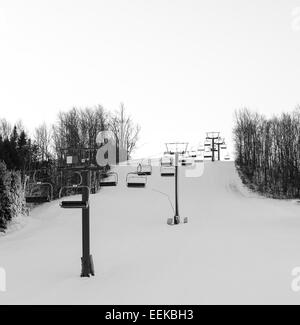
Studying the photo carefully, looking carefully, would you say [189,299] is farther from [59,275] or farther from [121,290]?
[59,275]

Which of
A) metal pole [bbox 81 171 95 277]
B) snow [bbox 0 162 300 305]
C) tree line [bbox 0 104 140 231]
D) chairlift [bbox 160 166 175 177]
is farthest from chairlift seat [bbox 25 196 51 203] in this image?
tree line [bbox 0 104 140 231]

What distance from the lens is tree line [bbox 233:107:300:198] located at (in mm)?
41312

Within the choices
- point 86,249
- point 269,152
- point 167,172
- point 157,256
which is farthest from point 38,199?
point 269,152

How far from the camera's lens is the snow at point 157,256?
8.70 m

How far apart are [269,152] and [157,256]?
36.5 m

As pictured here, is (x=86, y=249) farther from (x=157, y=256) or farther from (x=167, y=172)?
(x=167, y=172)

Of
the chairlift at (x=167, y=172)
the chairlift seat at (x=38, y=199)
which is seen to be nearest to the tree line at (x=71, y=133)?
the chairlift at (x=167, y=172)

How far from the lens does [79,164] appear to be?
11.3 metres

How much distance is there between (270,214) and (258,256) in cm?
1741

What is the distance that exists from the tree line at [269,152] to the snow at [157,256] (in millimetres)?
7843

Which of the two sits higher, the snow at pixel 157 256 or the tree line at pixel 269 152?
the tree line at pixel 269 152

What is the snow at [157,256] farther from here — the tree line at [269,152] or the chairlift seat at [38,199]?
the tree line at [269,152]

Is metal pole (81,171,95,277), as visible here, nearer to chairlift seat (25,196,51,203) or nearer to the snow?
the snow
